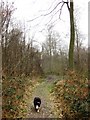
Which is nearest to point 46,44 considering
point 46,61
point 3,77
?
point 46,61

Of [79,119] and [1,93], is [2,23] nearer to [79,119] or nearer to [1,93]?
[1,93]

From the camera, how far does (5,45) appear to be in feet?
51.0

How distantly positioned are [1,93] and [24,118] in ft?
4.54

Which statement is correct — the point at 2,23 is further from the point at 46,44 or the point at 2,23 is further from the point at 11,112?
the point at 46,44

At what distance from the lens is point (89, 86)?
412 inches

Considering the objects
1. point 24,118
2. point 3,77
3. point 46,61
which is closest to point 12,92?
point 3,77

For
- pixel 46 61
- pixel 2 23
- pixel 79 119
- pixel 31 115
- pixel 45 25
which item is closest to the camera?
pixel 79 119

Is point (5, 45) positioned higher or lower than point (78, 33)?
lower

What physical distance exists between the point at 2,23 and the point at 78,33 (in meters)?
24.6

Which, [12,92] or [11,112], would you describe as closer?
[11,112]

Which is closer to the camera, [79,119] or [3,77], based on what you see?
[79,119]

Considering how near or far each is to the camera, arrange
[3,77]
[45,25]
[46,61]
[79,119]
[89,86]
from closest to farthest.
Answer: [79,119] < [89,86] < [3,77] < [45,25] < [46,61]

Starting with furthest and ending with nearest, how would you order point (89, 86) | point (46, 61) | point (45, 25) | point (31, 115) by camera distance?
point (46, 61)
point (45, 25)
point (31, 115)
point (89, 86)

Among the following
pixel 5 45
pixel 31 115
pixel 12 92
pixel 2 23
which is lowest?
pixel 31 115
